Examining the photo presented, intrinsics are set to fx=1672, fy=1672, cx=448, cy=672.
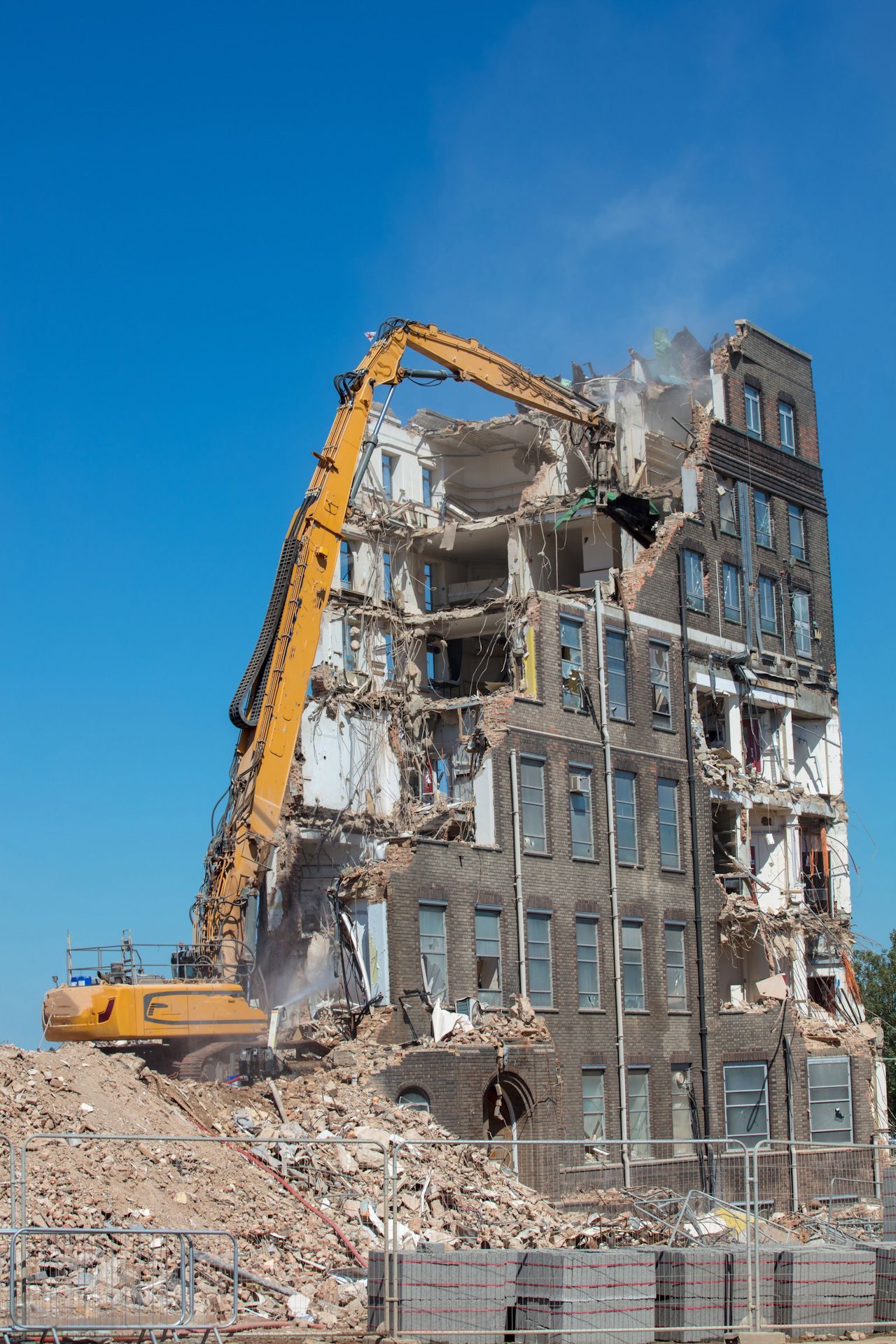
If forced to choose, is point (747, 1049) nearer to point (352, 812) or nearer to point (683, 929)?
point (683, 929)

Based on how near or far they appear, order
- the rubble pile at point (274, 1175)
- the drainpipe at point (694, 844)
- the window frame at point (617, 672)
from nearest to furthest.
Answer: the rubble pile at point (274, 1175) < the window frame at point (617, 672) < the drainpipe at point (694, 844)

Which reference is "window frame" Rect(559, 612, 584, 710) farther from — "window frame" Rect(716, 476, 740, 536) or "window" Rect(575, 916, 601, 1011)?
"window frame" Rect(716, 476, 740, 536)

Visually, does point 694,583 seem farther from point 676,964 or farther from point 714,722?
point 676,964

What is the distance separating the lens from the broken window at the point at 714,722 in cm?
4434

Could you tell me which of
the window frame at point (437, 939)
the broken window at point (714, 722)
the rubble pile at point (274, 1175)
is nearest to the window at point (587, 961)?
the window frame at point (437, 939)

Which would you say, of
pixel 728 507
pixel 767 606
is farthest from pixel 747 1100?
pixel 728 507

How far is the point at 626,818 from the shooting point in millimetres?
39688

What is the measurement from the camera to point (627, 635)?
40.6 m

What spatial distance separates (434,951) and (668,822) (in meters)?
→ 9.79

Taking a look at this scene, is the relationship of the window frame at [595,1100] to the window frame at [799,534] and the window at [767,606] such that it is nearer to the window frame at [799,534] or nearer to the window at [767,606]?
the window at [767,606]

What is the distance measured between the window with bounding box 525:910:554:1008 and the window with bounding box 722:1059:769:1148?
6638mm

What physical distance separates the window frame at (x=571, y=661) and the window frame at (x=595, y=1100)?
8095mm

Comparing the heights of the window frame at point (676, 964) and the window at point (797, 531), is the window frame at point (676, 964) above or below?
below

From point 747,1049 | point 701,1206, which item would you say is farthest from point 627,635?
point 701,1206
